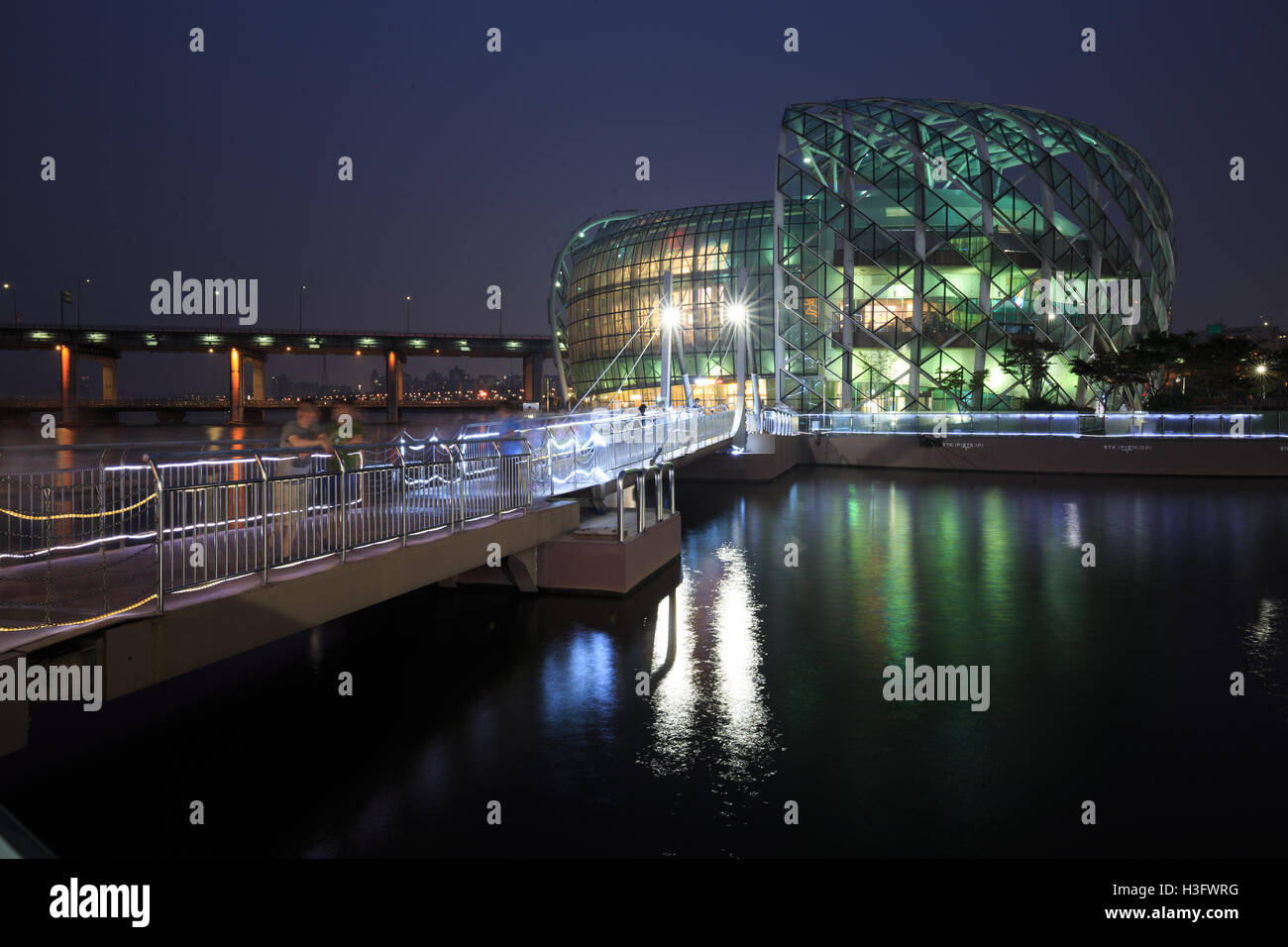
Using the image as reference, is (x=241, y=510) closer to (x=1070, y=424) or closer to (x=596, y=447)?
(x=596, y=447)

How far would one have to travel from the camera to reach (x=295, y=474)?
35.4ft

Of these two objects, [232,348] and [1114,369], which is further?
[232,348]

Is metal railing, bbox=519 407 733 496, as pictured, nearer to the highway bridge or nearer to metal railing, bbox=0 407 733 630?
metal railing, bbox=0 407 733 630

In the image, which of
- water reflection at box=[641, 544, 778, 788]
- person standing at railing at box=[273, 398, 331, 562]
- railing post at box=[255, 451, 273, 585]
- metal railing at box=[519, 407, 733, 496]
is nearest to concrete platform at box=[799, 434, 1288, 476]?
metal railing at box=[519, 407, 733, 496]

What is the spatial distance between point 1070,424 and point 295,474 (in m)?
38.7

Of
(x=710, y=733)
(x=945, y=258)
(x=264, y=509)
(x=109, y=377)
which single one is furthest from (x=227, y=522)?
(x=109, y=377)

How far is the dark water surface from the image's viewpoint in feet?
21.4

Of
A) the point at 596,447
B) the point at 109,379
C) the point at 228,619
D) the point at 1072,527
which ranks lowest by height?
the point at 1072,527

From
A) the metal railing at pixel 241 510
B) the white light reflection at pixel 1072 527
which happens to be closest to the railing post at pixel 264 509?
the metal railing at pixel 241 510

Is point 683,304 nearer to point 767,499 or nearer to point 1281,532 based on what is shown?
point 767,499

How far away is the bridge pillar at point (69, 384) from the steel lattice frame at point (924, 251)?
63.3 meters

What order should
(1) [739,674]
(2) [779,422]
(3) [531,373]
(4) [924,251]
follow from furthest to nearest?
(3) [531,373] → (4) [924,251] → (2) [779,422] → (1) [739,674]

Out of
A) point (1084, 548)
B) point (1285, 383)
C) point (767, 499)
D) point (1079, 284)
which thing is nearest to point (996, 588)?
point (1084, 548)

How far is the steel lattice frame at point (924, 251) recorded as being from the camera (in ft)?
202
